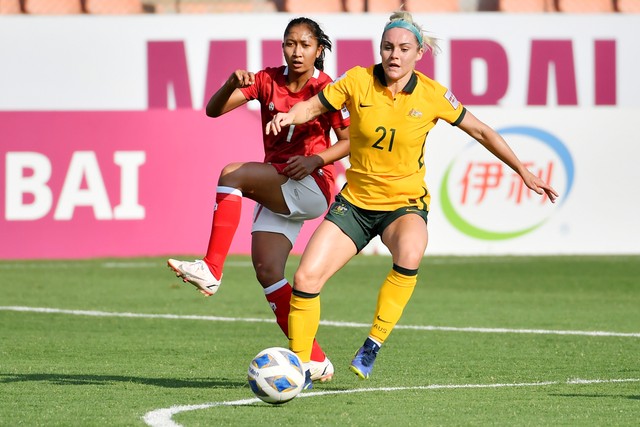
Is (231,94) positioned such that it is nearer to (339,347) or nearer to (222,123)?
(339,347)

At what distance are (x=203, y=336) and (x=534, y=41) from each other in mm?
9964

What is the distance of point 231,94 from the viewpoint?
25.9 feet

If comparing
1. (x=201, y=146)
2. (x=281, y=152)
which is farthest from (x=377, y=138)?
(x=201, y=146)

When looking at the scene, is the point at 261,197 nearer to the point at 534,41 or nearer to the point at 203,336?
the point at 203,336

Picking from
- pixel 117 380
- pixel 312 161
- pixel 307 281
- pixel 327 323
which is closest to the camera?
pixel 307 281

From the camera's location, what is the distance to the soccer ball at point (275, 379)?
666 centimetres

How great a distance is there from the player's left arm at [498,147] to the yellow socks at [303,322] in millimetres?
1219

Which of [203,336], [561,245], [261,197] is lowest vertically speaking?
[561,245]

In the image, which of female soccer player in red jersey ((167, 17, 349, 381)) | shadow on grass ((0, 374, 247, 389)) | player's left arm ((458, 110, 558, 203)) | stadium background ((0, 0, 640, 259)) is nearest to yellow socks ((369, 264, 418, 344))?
female soccer player in red jersey ((167, 17, 349, 381))

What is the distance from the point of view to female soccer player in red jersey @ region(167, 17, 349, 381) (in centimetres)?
767

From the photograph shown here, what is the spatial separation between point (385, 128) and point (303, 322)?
111 cm

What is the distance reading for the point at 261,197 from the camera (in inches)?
310

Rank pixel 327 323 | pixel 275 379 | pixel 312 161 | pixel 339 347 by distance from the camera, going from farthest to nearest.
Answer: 1. pixel 327 323
2. pixel 339 347
3. pixel 312 161
4. pixel 275 379

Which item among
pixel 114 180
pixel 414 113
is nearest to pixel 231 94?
pixel 414 113
